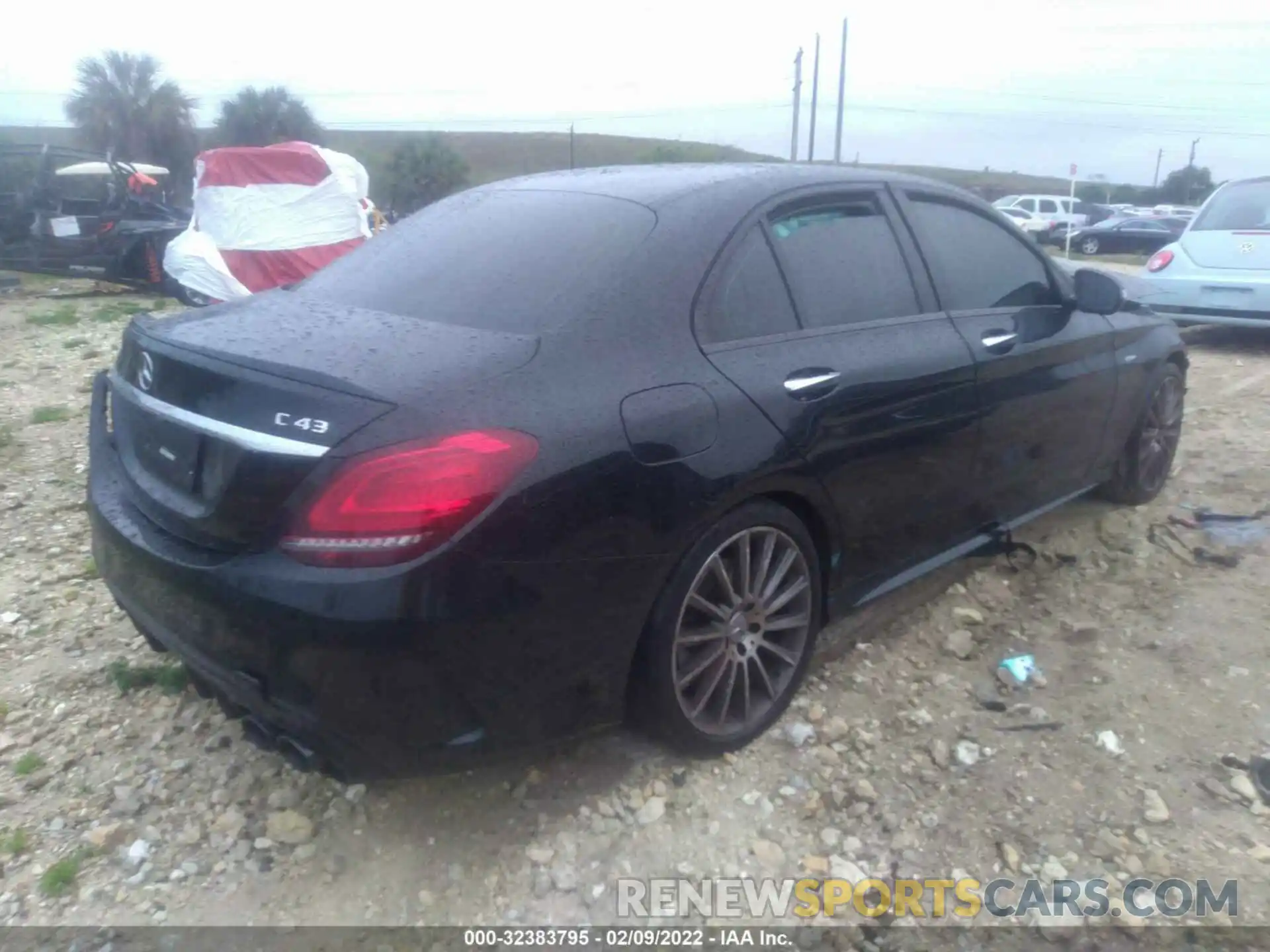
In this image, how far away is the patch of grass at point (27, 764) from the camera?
3010 mm

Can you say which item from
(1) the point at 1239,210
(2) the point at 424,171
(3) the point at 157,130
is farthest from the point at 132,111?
(1) the point at 1239,210

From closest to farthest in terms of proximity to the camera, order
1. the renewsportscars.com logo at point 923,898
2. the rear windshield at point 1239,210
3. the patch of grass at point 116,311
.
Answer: the renewsportscars.com logo at point 923,898 < the rear windshield at point 1239,210 < the patch of grass at point 116,311

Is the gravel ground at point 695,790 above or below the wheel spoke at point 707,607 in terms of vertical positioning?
below

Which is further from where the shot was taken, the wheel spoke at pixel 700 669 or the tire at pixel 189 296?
the tire at pixel 189 296

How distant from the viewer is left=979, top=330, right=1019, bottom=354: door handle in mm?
3723

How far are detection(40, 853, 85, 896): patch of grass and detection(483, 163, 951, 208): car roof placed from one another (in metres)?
2.29

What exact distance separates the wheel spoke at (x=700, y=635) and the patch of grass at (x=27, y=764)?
1.87 metres

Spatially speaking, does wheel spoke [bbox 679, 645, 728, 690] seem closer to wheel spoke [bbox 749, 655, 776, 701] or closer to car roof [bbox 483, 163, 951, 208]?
wheel spoke [bbox 749, 655, 776, 701]

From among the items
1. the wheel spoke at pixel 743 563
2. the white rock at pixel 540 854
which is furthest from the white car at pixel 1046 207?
the white rock at pixel 540 854

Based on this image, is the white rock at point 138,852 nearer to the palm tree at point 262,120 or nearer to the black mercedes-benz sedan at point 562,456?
the black mercedes-benz sedan at point 562,456

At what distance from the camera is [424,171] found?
39719mm

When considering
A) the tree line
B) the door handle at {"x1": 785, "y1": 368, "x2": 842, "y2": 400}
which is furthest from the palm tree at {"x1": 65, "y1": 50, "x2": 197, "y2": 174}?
the door handle at {"x1": 785, "y1": 368, "x2": 842, "y2": 400}

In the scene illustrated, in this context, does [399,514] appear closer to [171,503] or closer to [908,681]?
[171,503]

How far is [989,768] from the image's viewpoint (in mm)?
3100
